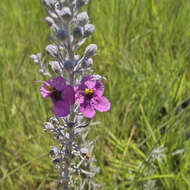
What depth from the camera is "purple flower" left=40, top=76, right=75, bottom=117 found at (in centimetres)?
138

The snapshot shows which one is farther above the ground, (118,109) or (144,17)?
(144,17)

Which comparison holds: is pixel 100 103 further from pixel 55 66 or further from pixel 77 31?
pixel 77 31

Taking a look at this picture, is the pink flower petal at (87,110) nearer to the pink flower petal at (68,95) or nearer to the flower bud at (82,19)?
the pink flower petal at (68,95)

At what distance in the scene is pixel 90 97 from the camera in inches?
59.9

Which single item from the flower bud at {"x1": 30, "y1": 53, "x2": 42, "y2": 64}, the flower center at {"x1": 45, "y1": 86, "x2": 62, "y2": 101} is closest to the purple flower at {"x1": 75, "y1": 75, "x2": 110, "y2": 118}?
the flower center at {"x1": 45, "y1": 86, "x2": 62, "y2": 101}

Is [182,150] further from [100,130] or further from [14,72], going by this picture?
[14,72]

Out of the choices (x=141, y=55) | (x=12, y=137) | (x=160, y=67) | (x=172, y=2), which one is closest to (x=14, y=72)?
(x=12, y=137)

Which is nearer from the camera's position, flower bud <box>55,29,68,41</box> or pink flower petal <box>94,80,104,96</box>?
flower bud <box>55,29,68,41</box>

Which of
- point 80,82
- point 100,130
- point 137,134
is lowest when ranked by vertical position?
point 137,134

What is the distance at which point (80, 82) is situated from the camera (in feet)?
5.04

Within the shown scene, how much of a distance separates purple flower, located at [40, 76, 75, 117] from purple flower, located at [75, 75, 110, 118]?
0.26 feet

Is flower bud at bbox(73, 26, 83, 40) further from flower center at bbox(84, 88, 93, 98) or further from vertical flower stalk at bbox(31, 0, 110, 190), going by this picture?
flower center at bbox(84, 88, 93, 98)

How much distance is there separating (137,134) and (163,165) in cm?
55

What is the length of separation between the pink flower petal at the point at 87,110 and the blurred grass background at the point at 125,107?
1.95ft
